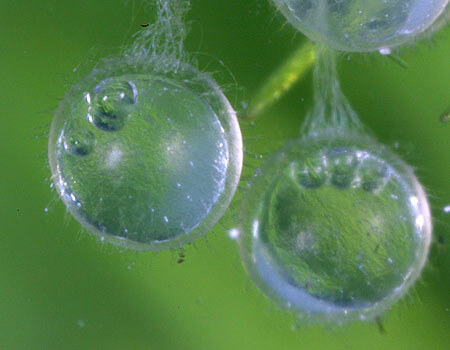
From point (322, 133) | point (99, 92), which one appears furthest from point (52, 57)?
point (322, 133)

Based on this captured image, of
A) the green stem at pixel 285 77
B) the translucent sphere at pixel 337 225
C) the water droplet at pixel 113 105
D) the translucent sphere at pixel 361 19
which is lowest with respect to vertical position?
the translucent sphere at pixel 337 225

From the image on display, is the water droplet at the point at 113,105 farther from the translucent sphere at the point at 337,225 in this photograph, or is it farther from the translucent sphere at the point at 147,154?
the translucent sphere at the point at 337,225

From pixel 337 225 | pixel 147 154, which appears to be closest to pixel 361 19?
pixel 337 225

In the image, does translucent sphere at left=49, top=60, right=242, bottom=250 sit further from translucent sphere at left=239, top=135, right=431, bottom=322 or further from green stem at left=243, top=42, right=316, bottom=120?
green stem at left=243, top=42, right=316, bottom=120

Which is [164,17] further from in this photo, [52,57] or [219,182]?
[219,182]

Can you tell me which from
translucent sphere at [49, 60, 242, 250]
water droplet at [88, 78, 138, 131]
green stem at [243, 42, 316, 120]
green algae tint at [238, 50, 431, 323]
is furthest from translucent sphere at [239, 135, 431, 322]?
water droplet at [88, 78, 138, 131]

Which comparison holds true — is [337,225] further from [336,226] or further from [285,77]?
[285,77]

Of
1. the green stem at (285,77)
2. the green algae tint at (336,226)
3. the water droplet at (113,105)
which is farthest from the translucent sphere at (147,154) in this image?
the green stem at (285,77)
